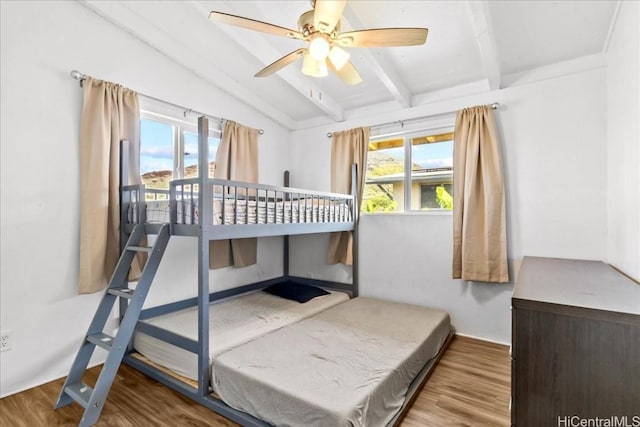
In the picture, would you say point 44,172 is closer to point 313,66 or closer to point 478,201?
point 313,66

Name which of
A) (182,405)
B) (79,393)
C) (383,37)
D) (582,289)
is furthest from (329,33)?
(79,393)

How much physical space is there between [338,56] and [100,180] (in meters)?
2.09

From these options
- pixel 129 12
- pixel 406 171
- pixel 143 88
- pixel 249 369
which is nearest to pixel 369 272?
pixel 406 171

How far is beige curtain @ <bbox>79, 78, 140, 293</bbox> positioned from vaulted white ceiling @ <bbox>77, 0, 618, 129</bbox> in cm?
70

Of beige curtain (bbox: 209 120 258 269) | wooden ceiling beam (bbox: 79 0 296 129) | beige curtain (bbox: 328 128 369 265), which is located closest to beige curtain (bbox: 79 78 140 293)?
wooden ceiling beam (bbox: 79 0 296 129)

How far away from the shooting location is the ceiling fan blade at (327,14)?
4.96ft

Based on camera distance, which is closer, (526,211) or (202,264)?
(202,264)

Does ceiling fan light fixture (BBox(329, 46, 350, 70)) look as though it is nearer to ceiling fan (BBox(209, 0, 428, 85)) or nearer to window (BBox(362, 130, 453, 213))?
ceiling fan (BBox(209, 0, 428, 85))

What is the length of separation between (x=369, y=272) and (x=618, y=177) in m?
2.39

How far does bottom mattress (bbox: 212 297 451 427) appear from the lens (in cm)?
161

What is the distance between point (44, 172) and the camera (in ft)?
7.45

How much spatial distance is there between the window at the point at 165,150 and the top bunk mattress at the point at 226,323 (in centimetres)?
134

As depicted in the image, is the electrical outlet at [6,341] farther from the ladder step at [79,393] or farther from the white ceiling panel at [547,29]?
the white ceiling panel at [547,29]

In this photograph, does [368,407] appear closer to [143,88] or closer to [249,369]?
[249,369]
